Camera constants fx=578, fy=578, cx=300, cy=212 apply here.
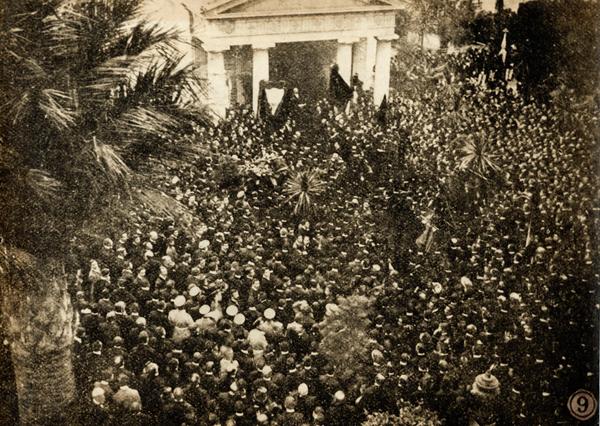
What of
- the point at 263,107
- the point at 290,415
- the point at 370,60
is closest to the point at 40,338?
the point at 290,415

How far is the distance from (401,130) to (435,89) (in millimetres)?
237

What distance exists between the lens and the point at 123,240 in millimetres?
2605

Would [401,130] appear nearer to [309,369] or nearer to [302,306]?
[302,306]

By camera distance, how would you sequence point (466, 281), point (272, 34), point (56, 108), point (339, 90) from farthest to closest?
point (466, 281) < point (339, 90) < point (272, 34) < point (56, 108)

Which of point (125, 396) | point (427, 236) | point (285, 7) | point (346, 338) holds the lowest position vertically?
point (125, 396)

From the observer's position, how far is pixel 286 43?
8.43 ft

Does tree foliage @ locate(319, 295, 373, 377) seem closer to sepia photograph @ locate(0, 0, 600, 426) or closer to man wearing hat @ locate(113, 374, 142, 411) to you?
sepia photograph @ locate(0, 0, 600, 426)

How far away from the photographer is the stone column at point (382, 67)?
261 centimetres

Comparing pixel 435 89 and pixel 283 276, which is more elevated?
pixel 435 89

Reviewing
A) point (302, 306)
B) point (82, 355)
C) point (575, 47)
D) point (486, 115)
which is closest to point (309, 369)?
point (302, 306)

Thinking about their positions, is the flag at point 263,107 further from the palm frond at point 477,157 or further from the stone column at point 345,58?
the palm frond at point 477,157

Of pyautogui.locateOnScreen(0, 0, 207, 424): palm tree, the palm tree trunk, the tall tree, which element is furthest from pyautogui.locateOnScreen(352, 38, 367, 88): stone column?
the palm tree trunk

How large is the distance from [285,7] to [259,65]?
0.89 feet

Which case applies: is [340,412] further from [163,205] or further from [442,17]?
[442,17]
